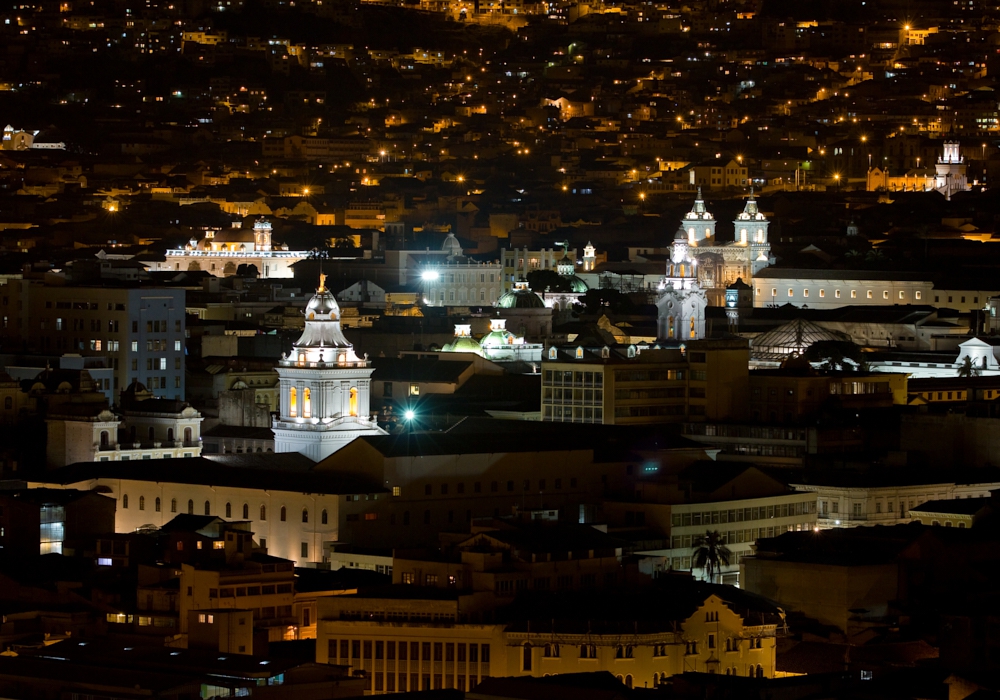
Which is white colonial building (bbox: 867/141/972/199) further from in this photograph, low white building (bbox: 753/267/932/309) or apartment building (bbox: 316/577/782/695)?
apartment building (bbox: 316/577/782/695)

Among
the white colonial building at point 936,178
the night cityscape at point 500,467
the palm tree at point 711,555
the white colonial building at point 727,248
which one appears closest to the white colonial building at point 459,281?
the night cityscape at point 500,467

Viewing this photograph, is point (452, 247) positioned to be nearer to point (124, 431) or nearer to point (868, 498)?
point (124, 431)

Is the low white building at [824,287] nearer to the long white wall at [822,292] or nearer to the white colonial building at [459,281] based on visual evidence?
the long white wall at [822,292]

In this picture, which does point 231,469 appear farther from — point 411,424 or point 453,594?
point 453,594

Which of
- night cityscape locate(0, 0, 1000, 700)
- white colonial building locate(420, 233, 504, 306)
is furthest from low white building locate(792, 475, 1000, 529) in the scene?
white colonial building locate(420, 233, 504, 306)

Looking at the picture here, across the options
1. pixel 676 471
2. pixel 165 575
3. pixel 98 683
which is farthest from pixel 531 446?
pixel 98 683

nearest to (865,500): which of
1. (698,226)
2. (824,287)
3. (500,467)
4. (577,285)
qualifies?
(500,467)
